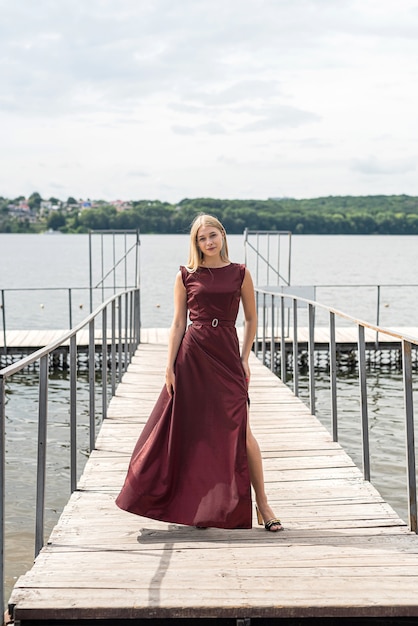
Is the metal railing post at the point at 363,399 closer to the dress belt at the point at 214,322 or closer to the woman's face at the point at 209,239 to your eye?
the dress belt at the point at 214,322

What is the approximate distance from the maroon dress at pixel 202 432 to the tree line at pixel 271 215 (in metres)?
57.9

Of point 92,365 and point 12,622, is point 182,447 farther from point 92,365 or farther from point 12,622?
point 92,365

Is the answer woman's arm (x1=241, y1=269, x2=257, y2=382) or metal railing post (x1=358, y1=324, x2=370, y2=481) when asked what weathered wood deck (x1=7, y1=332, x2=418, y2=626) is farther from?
woman's arm (x1=241, y1=269, x2=257, y2=382)

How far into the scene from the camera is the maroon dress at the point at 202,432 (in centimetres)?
393

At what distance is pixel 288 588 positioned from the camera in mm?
3271

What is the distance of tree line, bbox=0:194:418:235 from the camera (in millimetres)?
69312

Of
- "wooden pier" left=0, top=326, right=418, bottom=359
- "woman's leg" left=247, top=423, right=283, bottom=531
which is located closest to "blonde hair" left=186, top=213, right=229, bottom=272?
"woman's leg" left=247, top=423, right=283, bottom=531

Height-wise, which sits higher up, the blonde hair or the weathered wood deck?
the blonde hair

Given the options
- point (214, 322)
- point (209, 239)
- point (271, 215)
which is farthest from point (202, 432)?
point (271, 215)

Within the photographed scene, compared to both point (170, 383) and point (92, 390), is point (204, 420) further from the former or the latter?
point (92, 390)

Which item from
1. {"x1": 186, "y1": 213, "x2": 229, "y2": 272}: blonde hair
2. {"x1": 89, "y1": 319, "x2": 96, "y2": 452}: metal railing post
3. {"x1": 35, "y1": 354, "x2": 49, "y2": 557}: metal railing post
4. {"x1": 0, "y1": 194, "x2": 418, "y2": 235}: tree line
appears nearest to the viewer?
{"x1": 35, "y1": 354, "x2": 49, "y2": 557}: metal railing post

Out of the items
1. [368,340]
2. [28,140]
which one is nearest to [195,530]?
[368,340]

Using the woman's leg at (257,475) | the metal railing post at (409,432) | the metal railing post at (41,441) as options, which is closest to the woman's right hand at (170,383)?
the woman's leg at (257,475)

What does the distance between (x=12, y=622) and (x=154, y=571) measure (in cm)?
57
